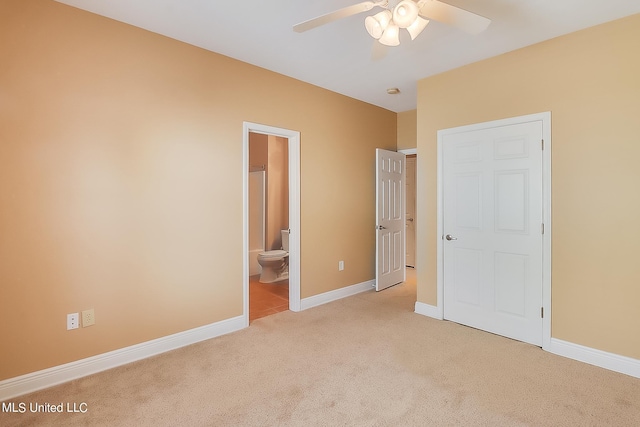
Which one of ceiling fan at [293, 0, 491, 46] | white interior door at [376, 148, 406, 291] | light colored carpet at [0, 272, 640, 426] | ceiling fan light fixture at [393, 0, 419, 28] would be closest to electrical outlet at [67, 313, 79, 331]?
light colored carpet at [0, 272, 640, 426]

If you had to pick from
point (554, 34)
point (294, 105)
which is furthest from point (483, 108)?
point (294, 105)

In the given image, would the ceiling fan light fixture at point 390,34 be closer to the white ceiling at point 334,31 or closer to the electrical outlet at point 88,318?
the white ceiling at point 334,31

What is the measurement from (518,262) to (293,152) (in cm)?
253

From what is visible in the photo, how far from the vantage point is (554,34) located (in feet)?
8.54

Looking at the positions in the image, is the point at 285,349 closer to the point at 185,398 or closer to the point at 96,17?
the point at 185,398

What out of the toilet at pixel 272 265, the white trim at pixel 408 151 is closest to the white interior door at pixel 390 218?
the white trim at pixel 408 151

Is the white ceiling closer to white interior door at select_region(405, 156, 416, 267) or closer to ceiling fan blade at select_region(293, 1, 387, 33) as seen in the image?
ceiling fan blade at select_region(293, 1, 387, 33)

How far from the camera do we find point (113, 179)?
2.43m

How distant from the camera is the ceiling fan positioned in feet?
5.55

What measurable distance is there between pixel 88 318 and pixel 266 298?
83.4 inches

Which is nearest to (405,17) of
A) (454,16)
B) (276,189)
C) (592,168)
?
(454,16)

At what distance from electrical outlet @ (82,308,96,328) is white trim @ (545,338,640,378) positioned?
11.9ft

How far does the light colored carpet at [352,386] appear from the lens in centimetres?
185

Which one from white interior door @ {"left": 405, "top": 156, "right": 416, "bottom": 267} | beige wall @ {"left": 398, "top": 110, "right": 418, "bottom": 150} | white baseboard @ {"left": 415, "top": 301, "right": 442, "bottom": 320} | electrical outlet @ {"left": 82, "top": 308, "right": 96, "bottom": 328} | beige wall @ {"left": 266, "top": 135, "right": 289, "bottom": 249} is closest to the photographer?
electrical outlet @ {"left": 82, "top": 308, "right": 96, "bottom": 328}
